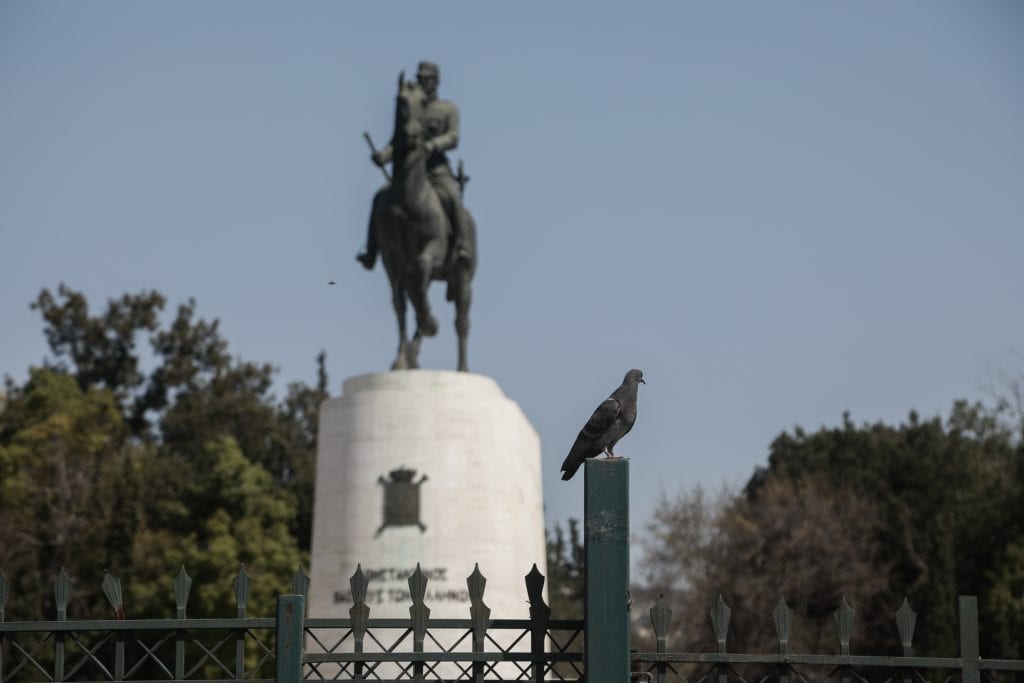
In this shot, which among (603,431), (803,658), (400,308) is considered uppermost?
(400,308)

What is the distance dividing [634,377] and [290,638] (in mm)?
2103

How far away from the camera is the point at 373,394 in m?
22.4

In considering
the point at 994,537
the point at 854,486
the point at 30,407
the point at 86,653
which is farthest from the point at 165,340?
the point at 86,653

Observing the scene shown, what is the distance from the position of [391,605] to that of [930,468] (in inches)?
1094

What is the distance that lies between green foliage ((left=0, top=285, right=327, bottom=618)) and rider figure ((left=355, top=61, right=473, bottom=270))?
1552 cm

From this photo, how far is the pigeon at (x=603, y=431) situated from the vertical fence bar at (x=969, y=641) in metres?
1.84

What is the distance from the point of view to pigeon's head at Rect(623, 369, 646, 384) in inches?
342

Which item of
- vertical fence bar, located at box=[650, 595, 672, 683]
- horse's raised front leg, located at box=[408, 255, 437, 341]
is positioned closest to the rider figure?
horse's raised front leg, located at box=[408, 255, 437, 341]

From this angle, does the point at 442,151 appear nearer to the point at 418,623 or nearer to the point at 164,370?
the point at 418,623

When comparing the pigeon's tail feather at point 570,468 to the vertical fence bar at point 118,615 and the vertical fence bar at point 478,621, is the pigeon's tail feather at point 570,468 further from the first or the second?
the vertical fence bar at point 118,615

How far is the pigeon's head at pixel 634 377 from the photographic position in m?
8.68

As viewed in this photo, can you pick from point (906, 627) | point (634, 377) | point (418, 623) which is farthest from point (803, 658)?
point (418, 623)

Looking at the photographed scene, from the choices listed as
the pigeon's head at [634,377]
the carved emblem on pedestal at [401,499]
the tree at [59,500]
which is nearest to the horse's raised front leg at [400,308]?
the carved emblem on pedestal at [401,499]

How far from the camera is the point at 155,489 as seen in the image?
147 feet
